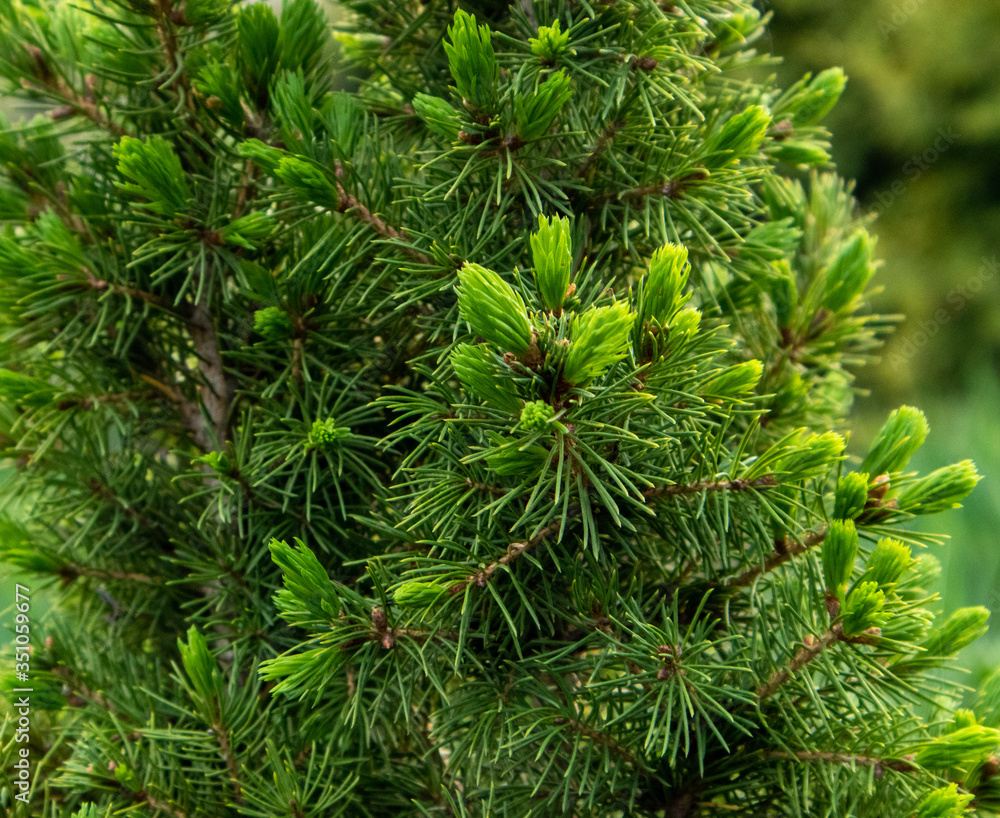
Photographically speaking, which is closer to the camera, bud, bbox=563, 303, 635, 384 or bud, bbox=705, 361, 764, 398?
bud, bbox=563, 303, 635, 384

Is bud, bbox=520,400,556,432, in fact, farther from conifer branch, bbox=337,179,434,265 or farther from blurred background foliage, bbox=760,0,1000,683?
blurred background foliage, bbox=760,0,1000,683

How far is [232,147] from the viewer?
2.16ft

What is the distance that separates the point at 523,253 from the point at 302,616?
0.30 m

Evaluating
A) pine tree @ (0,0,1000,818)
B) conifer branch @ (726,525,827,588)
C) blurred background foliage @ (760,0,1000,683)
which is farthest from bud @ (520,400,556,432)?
blurred background foliage @ (760,0,1000,683)

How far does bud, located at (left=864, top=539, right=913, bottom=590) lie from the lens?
0.48 metres

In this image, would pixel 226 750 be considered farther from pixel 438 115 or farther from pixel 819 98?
pixel 819 98

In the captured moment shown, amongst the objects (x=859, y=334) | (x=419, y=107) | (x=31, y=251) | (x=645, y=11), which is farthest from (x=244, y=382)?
(x=859, y=334)

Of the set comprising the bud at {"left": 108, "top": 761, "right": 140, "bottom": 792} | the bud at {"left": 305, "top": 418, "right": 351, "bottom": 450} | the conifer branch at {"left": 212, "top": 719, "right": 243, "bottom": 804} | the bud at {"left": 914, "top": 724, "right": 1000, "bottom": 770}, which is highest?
the bud at {"left": 914, "top": 724, "right": 1000, "bottom": 770}

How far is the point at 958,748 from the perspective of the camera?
51 centimetres

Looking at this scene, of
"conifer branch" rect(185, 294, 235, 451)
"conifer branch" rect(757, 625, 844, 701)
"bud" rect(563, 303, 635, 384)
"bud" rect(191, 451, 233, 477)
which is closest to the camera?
"bud" rect(563, 303, 635, 384)

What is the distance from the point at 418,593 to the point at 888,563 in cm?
28

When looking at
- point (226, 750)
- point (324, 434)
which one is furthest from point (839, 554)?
point (226, 750)

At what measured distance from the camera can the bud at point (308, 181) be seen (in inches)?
20.8

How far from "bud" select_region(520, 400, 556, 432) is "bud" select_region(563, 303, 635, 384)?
24 mm
